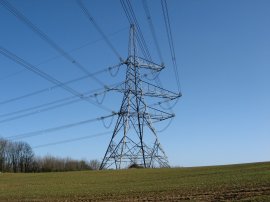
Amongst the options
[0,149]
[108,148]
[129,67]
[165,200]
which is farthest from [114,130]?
[0,149]

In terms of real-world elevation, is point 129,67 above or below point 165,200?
above

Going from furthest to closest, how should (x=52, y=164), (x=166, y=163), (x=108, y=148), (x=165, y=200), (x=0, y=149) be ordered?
(x=52, y=164)
(x=0, y=149)
(x=166, y=163)
(x=108, y=148)
(x=165, y=200)

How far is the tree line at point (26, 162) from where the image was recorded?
534ft

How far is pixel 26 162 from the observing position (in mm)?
168375

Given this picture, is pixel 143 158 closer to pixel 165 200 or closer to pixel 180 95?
pixel 180 95

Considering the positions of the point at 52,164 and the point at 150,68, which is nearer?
the point at 150,68

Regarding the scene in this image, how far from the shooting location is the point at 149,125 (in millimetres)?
69812

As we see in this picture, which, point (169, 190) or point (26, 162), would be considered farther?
point (26, 162)

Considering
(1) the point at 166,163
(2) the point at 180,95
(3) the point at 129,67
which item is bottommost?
(1) the point at 166,163

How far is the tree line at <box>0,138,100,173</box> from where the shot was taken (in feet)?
534

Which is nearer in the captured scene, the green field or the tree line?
the green field

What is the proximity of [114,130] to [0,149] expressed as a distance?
340ft

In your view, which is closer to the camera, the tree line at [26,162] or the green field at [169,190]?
the green field at [169,190]

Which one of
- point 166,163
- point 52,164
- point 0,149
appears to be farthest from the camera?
point 52,164
